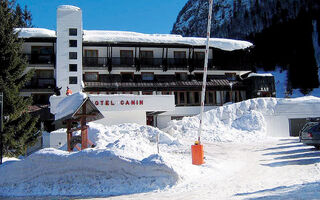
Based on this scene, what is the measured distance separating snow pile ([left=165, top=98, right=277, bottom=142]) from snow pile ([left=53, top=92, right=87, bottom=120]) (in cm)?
1238

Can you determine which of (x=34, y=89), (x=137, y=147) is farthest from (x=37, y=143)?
(x=137, y=147)

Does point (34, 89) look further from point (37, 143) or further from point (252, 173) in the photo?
point (252, 173)

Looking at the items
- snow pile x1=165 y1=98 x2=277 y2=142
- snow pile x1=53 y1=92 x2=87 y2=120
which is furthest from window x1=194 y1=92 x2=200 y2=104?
Result: snow pile x1=53 y1=92 x2=87 y2=120

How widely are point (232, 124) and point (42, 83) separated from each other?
59.9 feet

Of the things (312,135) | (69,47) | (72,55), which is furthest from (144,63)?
(312,135)

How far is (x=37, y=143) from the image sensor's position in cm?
2519

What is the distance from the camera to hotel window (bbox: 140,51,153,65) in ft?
118

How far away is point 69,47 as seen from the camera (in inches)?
1292

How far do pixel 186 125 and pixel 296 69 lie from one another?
193 feet

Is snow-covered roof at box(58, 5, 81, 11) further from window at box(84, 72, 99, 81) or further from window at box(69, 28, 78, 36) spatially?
window at box(84, 72, 99, 81)

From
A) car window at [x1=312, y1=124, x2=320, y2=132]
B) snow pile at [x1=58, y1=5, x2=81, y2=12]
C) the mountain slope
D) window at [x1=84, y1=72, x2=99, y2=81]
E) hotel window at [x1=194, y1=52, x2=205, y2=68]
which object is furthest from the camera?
the mountain slope

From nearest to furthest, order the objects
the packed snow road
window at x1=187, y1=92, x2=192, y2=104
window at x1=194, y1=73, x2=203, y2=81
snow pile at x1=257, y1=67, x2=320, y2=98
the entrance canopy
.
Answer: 1. the packed snow road
2. the entrance canopy
3. window at x1=187, y1=92, x2=192, y2=104
4. window at x1=194, y1=73, x2=203, y2=81
5. snow pile at x1=257, y1=67, x2=320, y2=98

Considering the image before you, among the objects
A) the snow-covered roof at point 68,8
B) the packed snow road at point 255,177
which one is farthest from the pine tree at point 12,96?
the packed snow road at point 255,177

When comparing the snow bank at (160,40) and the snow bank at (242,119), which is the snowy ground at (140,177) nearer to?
the snow bank at (242,119)
